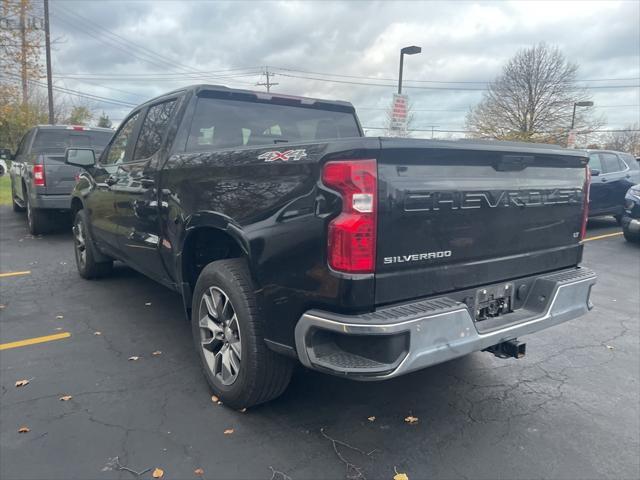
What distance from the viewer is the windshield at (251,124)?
11.8 ft

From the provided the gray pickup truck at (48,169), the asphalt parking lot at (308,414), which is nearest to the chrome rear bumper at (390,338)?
the asphalt parking lot at (308,414)

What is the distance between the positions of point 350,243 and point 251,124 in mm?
1984

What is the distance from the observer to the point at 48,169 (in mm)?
7816

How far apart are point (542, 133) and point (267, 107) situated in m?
36.4

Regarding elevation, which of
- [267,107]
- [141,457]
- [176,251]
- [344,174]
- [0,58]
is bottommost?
[141,457]

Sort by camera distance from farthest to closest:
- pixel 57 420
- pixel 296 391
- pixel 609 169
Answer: pixel 609 169
pixel 296 391
pixel 57 420

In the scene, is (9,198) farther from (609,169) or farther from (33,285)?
(609,169)

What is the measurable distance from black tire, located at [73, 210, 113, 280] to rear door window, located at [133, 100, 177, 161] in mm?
1722

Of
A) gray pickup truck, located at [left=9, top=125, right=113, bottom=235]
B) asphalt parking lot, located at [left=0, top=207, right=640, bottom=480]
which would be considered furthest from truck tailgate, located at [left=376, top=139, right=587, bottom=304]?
gray pickup truck, located at [left=9, top=125, right=113, bottom=235]

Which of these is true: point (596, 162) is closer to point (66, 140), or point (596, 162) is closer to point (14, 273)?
point (66, 140)

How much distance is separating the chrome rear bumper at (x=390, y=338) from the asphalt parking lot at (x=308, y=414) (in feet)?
2.08

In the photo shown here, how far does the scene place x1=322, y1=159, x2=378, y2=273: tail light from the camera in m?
2.14

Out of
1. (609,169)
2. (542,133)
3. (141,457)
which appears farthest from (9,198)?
(542,133)

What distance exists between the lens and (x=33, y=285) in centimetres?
569
